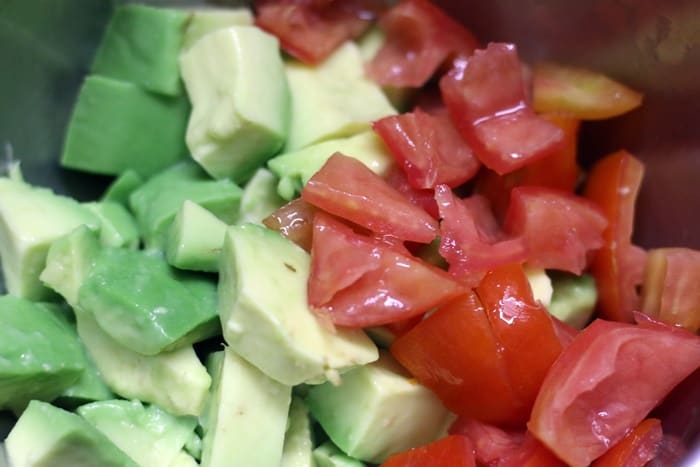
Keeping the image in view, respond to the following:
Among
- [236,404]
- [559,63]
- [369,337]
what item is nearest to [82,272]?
[236,404]

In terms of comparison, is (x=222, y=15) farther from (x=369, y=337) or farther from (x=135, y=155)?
(x=369, y=337)

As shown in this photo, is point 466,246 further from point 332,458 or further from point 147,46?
point 147,46

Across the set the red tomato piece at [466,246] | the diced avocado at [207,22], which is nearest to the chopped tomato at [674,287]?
the red tomato piece at [466,246]

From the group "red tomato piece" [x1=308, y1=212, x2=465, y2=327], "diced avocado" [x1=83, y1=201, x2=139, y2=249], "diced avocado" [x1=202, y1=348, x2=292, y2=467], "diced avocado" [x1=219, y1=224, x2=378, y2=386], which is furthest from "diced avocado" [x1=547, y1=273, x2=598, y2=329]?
"diced avocado" [x1=83, y1=201, x2=139, y2=249]

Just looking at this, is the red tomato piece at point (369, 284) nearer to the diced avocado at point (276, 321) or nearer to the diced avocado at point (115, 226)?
the diced avocado at point (276, 321)

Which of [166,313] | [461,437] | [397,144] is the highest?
[397,144]
